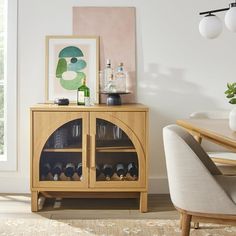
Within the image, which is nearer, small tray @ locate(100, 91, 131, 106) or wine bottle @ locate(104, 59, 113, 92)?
small tray @ locate(100, 91, 131, 106)

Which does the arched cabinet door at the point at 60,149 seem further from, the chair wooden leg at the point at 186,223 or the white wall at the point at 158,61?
the chair wooden leg at the point at 186,223

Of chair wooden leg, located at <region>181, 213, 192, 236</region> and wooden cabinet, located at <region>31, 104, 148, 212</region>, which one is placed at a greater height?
wooden cabinet, located at <region>31, 104, 148, 212</region>

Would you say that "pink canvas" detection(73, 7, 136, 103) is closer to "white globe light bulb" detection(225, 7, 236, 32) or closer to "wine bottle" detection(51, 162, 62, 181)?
"wine bottle" detection(51, 162, 62, 181)

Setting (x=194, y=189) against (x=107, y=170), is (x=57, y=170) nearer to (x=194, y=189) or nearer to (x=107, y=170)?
(x=107, y=170)

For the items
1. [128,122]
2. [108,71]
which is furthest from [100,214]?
[108,71]

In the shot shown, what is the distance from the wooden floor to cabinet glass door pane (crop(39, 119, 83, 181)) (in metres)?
0.24

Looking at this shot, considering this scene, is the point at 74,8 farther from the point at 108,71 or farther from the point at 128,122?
the point at 128,122

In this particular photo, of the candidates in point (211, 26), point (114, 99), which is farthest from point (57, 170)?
point (211, 26)

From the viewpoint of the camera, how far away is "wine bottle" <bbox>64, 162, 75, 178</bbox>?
3.60 meters

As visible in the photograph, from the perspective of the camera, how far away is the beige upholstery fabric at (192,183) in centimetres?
213

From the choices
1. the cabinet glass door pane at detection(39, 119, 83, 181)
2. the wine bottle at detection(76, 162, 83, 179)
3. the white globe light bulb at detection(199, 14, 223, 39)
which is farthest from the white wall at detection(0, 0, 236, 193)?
the white globe light bulb at detection(199, 14, 223, 39)

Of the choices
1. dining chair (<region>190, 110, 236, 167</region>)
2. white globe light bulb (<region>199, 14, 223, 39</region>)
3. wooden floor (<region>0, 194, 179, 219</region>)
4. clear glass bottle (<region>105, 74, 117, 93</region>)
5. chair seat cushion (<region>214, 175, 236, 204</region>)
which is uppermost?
white globe light bulb (<region>199, 14, 223, 39</region>)

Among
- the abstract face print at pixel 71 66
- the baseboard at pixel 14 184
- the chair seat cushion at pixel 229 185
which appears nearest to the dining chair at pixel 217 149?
the chair seat cushion at pixel 229 185

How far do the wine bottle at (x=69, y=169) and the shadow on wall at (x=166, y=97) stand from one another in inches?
31.8
